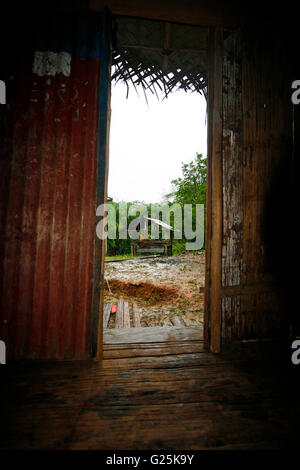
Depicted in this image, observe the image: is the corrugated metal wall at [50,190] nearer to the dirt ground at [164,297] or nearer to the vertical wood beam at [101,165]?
the vertical wood beam at [101,165]

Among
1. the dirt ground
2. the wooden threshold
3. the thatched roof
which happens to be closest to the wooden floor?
the wooden threshold

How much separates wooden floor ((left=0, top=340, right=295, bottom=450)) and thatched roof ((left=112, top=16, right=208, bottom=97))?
15.1 ft

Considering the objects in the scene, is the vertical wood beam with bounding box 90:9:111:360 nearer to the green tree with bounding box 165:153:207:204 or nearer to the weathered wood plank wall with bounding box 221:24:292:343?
the weathered wood plank wall with bounding box 221:24:292:343

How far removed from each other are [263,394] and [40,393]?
197 centimetres

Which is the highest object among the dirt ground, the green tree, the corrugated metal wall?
the green tree

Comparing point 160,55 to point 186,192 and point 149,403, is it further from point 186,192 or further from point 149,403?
point 186,192

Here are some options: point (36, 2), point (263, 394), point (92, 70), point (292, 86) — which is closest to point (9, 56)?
point (36, 2)

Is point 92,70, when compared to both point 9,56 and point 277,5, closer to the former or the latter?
point 9,56

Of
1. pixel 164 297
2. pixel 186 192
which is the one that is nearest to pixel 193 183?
pixel 186 192

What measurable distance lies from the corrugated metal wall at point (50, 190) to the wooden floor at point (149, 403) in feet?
1.37

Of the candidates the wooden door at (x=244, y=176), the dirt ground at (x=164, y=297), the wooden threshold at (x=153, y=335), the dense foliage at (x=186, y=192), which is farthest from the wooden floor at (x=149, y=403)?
the dense foliage at (x=186, y=192)

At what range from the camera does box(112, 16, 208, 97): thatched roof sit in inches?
131

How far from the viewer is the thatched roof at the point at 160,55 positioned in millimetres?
3338
